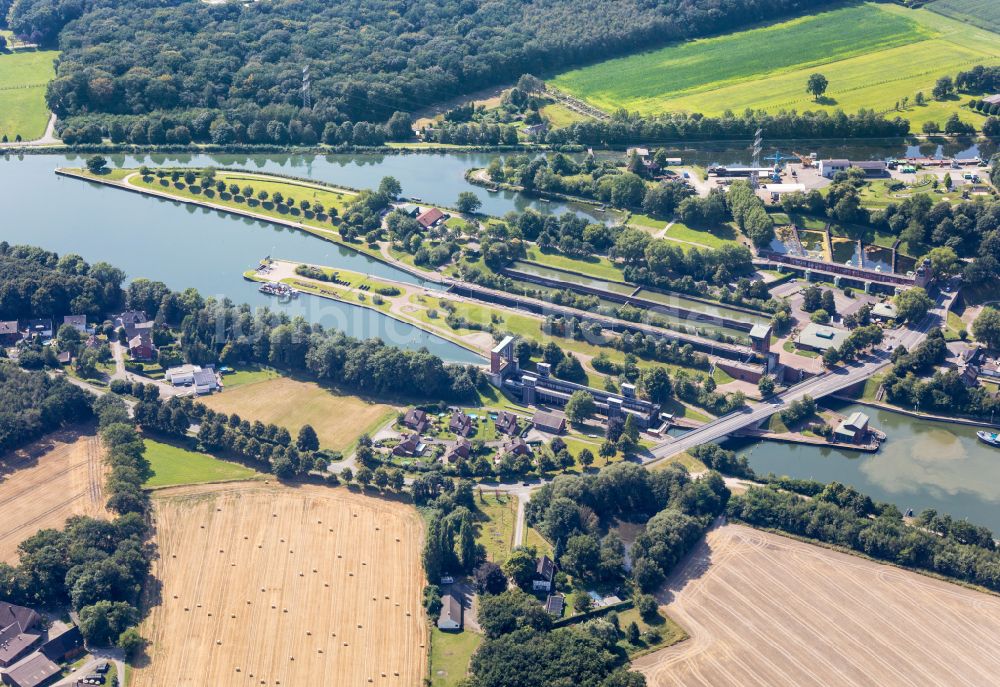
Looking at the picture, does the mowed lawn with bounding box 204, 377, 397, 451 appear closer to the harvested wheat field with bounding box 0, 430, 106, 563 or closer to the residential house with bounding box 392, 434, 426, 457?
the residential house with bounding box 392, 434, 426, 457

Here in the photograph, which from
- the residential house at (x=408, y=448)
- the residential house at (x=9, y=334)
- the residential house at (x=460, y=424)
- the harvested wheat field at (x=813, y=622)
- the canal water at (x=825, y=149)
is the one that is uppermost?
the canal water at (x=825, y=149)

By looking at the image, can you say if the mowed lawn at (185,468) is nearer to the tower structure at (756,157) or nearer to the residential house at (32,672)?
the residential house at (32,672)

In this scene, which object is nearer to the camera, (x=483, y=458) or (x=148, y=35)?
(x=483, y=458)

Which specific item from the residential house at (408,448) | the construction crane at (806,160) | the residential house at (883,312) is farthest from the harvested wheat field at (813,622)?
the construction crane at (806,160)

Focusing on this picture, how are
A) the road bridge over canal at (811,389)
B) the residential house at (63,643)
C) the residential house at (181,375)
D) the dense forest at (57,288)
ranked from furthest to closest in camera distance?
the dense forest at (57,288), the residential house at (181,375), the road bridge over canal at (811,389), the residential house at (63,643)

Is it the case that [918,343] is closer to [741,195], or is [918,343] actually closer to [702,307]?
[702,307]

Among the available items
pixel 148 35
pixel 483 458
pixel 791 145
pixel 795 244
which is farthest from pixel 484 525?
pixel 148 35

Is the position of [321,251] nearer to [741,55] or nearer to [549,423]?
[549,423]
